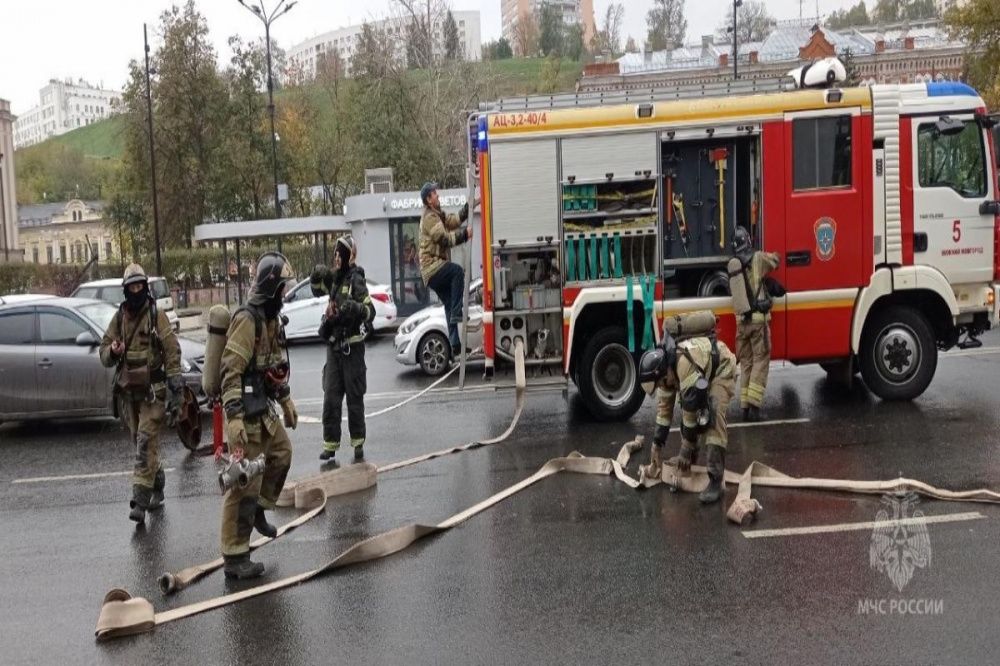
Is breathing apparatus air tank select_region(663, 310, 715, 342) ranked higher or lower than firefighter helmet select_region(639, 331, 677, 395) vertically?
higher

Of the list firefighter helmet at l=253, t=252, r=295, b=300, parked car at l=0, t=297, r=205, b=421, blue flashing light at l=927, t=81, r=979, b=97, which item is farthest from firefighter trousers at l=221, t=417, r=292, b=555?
blue flashing light at l=927, t=81, r=979, b=97

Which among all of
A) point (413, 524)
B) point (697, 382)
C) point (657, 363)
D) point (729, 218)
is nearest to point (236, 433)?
point (413, 524)

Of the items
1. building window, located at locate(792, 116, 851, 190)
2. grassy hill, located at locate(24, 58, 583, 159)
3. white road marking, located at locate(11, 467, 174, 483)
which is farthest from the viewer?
grassy hill, located at locate(24, 58, 583, 159)

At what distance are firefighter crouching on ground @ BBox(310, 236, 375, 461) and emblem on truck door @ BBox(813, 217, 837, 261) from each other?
475 cm

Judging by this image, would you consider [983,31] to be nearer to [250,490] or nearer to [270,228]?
[270,228]

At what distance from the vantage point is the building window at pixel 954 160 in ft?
36.5

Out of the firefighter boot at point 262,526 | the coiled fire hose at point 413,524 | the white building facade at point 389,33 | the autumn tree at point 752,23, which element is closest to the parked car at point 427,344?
the coiled fire hose at point 413,524

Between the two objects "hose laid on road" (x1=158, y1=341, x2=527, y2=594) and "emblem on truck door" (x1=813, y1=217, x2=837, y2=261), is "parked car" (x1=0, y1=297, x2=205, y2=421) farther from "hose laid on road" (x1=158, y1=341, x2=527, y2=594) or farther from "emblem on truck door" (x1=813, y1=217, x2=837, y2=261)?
"emblem on truck door" (x1=813, y1=217, x2=837, y2=261)

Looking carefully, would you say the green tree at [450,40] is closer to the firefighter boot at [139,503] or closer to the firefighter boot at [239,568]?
the firefighter boot at [139,503]

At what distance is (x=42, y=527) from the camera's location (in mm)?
8695

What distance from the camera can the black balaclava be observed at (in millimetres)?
8758

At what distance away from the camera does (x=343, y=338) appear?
1017 cm

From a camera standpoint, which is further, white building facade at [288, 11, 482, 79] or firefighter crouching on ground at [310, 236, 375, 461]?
white building facade at [288, 11, 482, 79]

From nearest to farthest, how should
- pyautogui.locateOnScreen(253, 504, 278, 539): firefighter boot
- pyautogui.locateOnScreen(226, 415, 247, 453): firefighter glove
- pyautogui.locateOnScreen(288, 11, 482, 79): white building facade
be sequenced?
pyautogui.locateOnScreen(226, 415, 247, 453): firefighter glove → pyautogui.locateOnScreen(253, 504, 278, 539): firefighter boot → pyautogui.locateOnScreen(288, 11, 482, 79): white building facade
